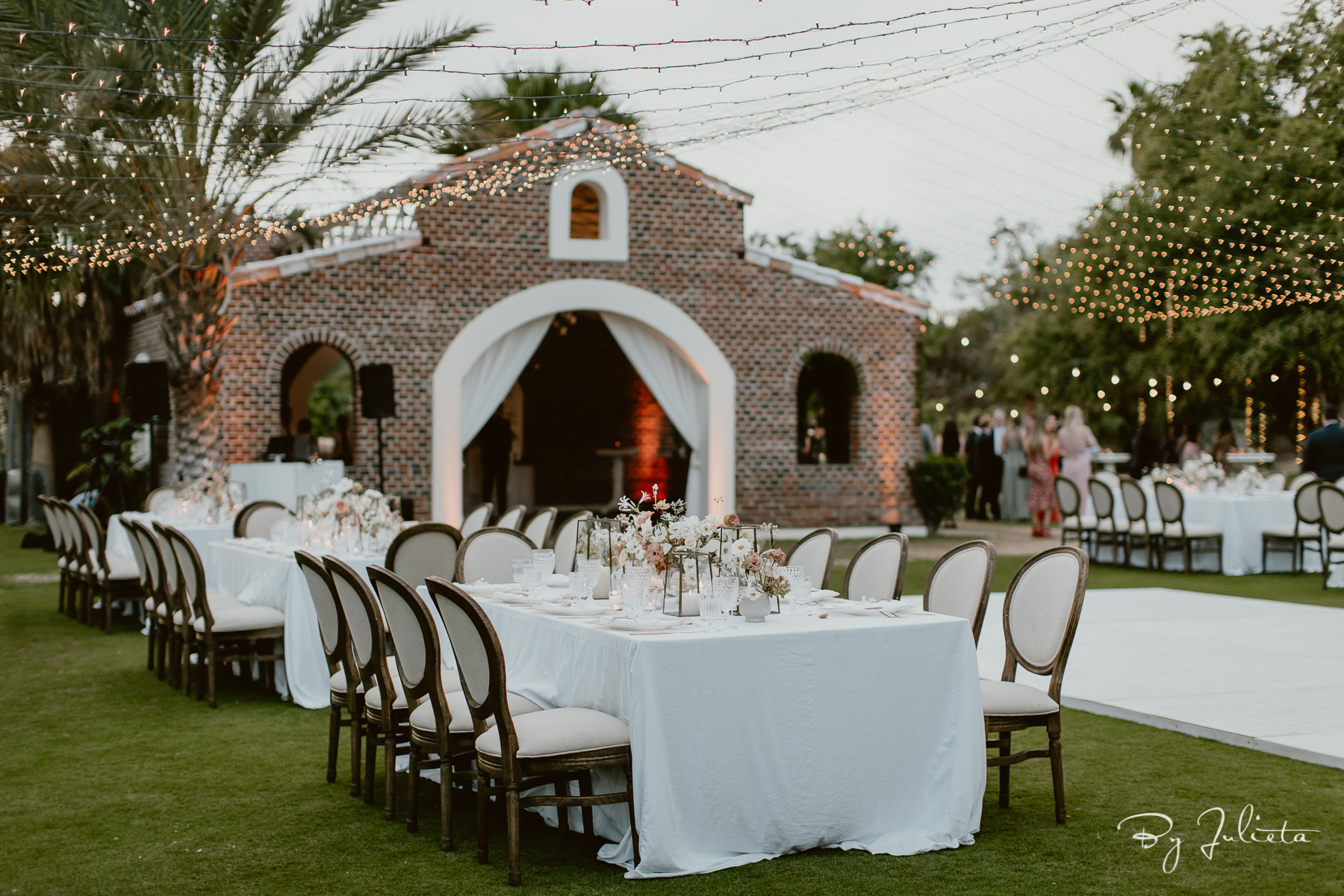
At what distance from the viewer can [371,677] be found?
4.72 m

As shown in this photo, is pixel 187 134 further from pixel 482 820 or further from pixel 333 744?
pixel 482 820

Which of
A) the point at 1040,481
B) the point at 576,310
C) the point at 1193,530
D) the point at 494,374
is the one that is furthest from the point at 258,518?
the point at 1040,481

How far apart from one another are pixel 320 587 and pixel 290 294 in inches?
391

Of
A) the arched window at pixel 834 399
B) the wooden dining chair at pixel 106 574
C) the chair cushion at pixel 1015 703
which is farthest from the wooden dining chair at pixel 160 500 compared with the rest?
the chair cushion at pixel 1015 703

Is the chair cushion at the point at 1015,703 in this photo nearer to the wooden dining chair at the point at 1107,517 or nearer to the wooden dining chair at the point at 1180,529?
the wooden dining chair at the point at 1180,529

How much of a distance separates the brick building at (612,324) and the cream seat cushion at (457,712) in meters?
9.88

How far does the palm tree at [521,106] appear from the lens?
9.23 metres

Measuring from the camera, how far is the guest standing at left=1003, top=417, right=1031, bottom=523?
67.7 ft

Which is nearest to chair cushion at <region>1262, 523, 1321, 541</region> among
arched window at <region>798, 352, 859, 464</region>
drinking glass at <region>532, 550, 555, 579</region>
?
arched window at <region>798, 352, 859, 464</region>

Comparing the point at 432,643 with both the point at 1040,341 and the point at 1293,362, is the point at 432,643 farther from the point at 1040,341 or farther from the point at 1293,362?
the point at 1040,341

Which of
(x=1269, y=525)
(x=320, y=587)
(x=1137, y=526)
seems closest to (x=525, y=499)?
(x=1137, y=526)

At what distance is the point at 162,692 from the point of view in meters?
7.15

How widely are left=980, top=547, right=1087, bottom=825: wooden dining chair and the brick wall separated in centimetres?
1081

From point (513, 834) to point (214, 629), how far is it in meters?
3.53
